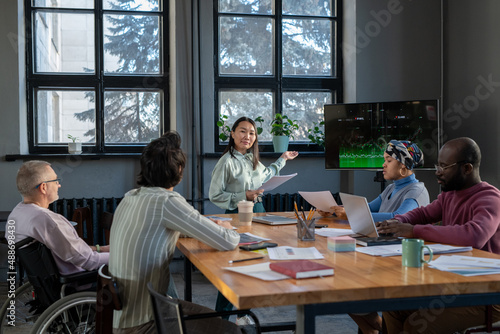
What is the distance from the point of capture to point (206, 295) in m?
4.33

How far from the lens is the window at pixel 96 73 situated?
16.6 ft

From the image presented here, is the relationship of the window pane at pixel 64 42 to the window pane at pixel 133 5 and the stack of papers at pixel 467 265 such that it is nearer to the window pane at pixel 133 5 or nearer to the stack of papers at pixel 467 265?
the window pane at pixel 133 5

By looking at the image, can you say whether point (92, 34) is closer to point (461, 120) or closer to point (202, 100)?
point (202, 100)

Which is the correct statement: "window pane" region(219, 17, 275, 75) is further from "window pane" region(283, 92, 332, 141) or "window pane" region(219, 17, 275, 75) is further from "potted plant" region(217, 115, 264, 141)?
"potted plant" region(217, 115, 264, 141)

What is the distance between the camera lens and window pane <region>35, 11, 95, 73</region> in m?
5.08

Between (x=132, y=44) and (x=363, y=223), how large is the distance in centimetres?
352

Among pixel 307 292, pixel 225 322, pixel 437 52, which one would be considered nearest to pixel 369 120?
A: pixel 437 52

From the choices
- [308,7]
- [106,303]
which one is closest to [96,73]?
[308,7]

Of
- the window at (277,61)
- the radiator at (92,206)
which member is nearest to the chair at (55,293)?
the radiator at (92,206)

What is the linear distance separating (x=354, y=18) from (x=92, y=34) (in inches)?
97.4

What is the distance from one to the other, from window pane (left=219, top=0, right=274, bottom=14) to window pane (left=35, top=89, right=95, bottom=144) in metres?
1.51

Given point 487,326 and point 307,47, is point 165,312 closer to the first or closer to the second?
point 487,326

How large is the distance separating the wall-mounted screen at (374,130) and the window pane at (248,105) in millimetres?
800

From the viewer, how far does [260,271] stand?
176cm
